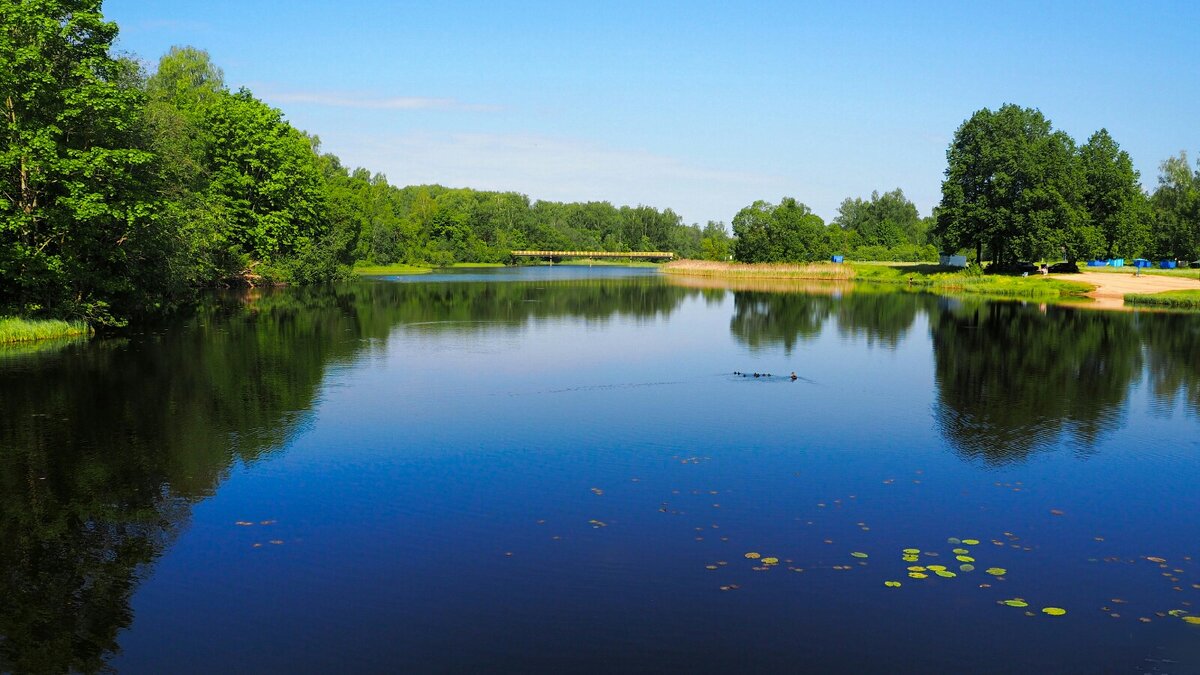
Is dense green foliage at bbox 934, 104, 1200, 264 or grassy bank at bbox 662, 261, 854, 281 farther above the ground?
dense green foliage at bbox 934, 104, 1200, 264

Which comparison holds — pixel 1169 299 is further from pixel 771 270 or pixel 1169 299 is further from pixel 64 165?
pixel 64 165

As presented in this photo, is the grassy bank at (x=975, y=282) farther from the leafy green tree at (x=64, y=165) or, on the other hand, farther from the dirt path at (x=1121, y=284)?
the leafy green tree at (x=64, y=165)

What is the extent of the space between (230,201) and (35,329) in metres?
41.0

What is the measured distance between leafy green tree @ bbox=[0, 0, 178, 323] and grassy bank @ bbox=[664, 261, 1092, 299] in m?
73.4

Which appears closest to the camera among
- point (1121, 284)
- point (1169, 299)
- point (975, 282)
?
point (1169, 299)

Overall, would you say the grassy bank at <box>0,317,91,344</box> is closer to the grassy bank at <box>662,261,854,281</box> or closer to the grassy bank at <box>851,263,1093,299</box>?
the grassy bank at <box>851,263,1093,299</box>

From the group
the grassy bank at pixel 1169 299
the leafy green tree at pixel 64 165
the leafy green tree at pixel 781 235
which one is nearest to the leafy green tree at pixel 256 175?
the leafy green tree at pixel 64 165

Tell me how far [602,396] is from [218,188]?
60.3 metres

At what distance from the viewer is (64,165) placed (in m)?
33.6

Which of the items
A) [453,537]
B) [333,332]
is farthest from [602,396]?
[333,332]

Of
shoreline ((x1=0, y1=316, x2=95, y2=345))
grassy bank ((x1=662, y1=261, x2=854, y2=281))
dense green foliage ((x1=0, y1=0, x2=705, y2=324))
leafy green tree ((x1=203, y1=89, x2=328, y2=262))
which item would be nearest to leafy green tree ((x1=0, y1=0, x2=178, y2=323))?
dense green foliage ((x1=0, y1=0, x2=705, y2=324))

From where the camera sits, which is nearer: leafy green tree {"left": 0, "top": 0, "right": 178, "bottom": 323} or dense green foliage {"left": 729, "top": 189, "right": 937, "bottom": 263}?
leafy green tree {"left": 0, "top": 0, "right": 178, "bottom": 323}

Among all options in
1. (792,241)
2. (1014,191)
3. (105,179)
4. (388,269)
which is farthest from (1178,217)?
(105,179)

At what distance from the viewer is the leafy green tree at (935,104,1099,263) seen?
90750 millimetres
